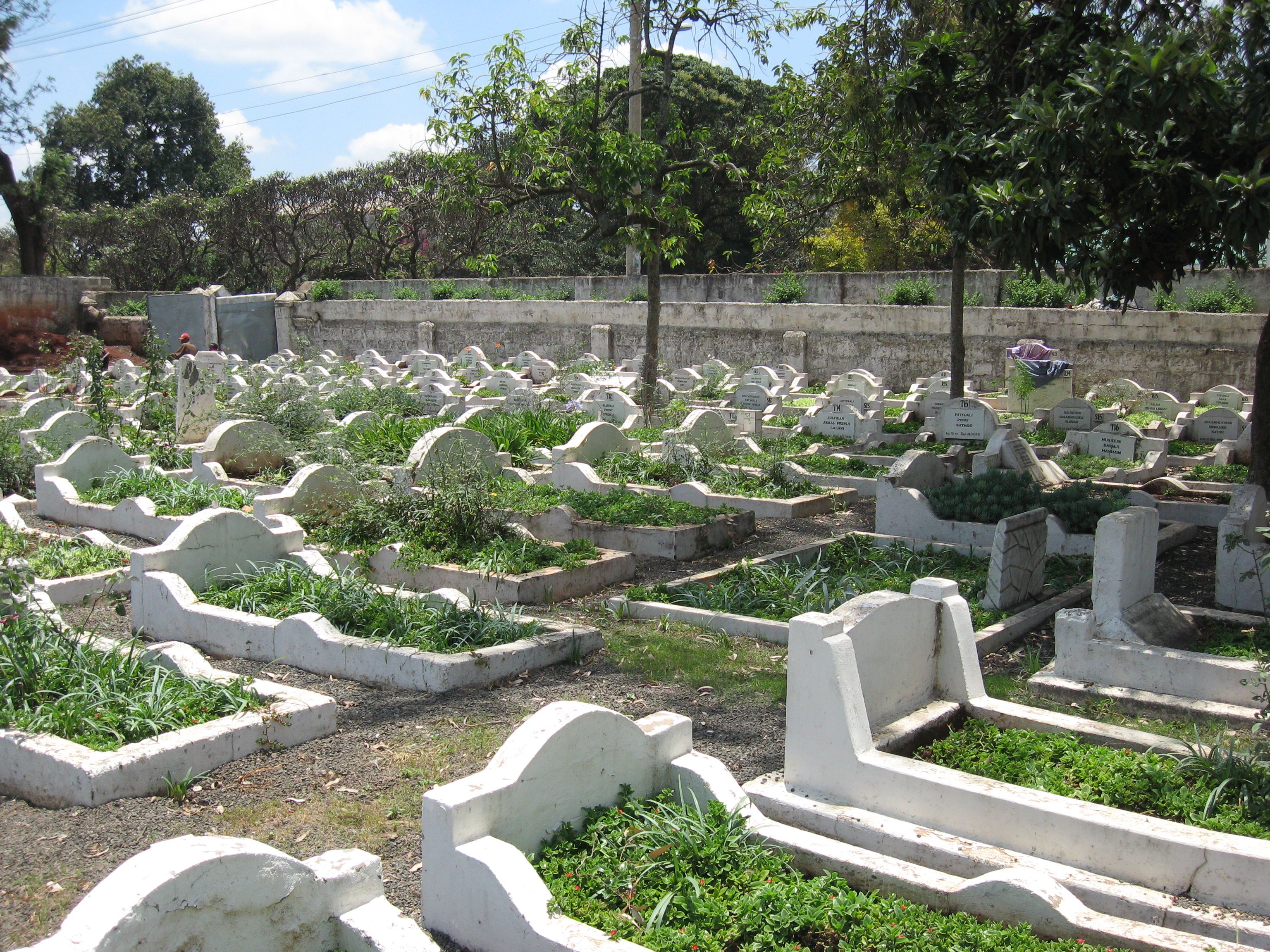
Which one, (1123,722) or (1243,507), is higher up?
(1243,507)

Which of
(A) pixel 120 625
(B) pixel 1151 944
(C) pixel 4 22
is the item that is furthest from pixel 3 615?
(C) pixel 4 22

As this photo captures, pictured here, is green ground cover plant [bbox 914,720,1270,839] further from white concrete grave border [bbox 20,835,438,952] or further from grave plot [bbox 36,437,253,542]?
grave plot [bbox 36,437,253,542]

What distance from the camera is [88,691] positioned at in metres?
4.69

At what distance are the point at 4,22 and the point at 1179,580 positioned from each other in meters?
32.1

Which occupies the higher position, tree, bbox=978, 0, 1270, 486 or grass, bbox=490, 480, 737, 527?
tree, bbox=978, 0, 1270, 486

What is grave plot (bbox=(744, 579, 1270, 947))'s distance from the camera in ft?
10.9

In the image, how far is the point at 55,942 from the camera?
2.38m

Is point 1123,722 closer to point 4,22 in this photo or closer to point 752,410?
point 752,410

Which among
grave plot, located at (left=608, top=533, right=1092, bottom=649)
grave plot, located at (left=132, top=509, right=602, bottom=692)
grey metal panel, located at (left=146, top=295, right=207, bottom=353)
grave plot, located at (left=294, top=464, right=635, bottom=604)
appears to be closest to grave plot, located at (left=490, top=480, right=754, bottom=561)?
grave plot, located at (left=294, top=464, right=635, bottom=604)

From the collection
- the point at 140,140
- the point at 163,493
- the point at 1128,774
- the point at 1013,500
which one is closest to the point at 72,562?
the point at 163,493

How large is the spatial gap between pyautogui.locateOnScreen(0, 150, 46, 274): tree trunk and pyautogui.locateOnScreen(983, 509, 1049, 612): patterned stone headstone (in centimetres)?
3163

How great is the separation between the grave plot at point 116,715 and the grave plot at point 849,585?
2.69 m

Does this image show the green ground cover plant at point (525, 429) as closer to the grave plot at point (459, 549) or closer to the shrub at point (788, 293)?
the grave plot at point (459, 549)

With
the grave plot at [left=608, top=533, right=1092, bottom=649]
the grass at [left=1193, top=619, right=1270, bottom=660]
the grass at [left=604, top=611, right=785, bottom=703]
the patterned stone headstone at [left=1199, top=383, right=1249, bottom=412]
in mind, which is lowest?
the grass at [left=604, top=611, right=785, bottom=703]
